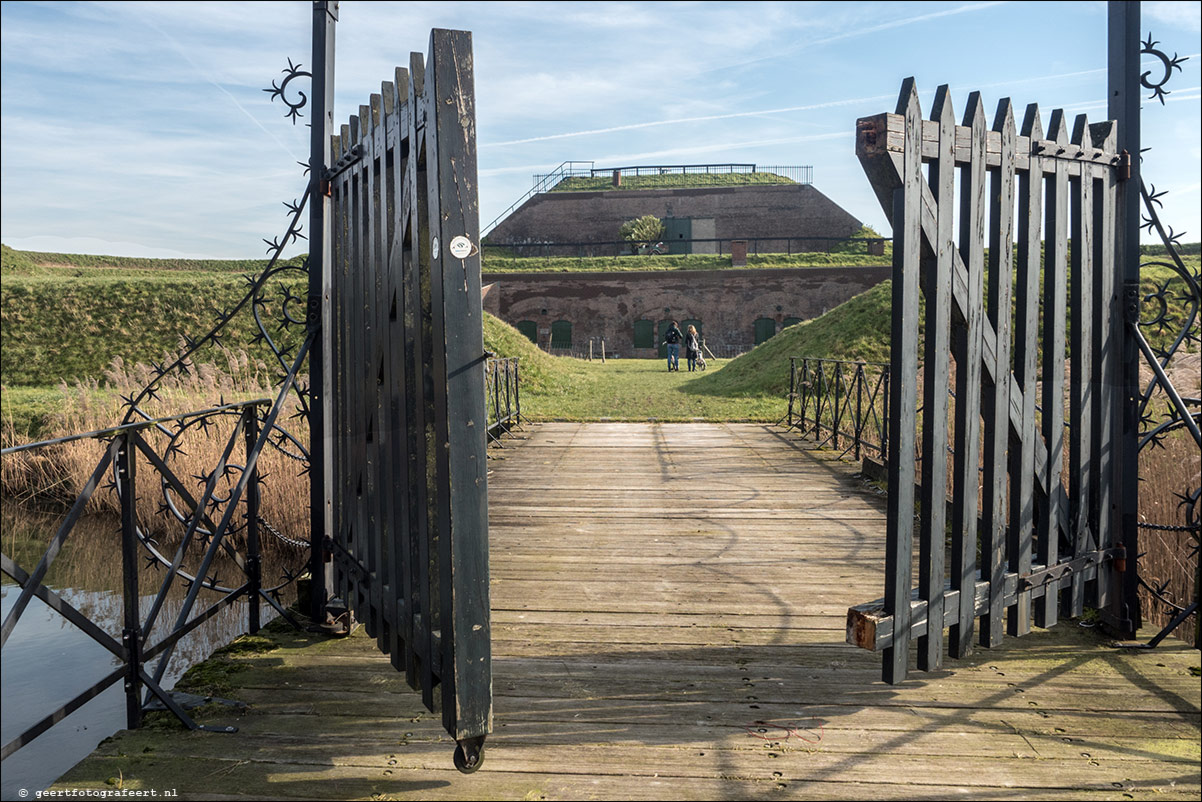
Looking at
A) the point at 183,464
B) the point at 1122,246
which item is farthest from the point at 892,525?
the point at 183,464

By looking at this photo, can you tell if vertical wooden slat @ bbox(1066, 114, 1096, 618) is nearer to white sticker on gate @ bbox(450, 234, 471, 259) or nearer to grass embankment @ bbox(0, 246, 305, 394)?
white sticker on gate @ bbox(450, 234, 471, 259)

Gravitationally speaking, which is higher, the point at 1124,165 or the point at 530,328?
the point at 530,328

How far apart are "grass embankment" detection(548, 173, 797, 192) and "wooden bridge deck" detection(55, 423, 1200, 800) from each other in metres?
41.4

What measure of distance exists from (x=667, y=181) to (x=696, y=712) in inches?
1752

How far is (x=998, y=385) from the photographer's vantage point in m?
2.96

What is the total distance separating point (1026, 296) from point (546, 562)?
8.59 feet

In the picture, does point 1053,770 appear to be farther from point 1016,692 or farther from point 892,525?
point 892,525

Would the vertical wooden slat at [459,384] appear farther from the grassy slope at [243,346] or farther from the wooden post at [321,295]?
the grassy slope at [243,346]

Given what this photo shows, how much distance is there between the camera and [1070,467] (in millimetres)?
3383

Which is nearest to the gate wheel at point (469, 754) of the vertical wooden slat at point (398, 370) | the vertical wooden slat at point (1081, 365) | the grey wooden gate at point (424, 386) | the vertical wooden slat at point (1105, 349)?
the grey wooden gate at point (424, 386)

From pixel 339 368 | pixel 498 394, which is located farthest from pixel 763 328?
pixel 339 368

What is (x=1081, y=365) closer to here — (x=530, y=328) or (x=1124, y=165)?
(x=1124, y=165)

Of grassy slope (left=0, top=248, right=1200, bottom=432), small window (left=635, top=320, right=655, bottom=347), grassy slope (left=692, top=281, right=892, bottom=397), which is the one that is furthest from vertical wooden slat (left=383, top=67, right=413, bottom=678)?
small window (left=635, top=320, right=655, bottom=347)

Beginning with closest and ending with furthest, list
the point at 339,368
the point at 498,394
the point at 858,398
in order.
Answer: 1. the point at 339,368
2. the point at 858,398
3. the point at 498,394
